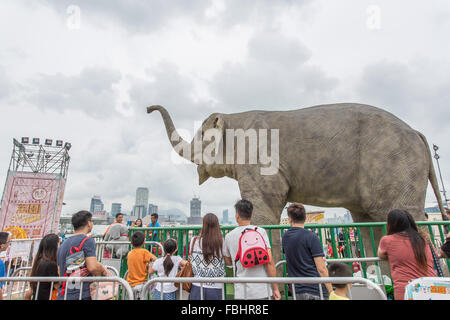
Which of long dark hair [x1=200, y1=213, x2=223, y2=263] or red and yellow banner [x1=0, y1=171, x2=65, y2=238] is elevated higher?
red and yellow banner [x1=0, y1=171, x2=65, y2=238]

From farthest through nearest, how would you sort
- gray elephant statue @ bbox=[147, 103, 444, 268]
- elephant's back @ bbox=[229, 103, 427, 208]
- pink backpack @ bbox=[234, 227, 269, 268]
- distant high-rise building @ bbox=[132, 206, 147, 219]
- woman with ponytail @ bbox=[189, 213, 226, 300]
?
distant high-rise building @ bbox=[132, 206, 147, 219] < elephant's back @ bbox=[229, 103, 427, 208] < gray elephant statue @ bbox=[147, 103, 444, 268] < woman with ponytail @ bbox=[189, 213, 226, 300] < pink backpack @ bbox=[234, 227, 269, 268]

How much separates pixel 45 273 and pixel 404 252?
3.83 metres

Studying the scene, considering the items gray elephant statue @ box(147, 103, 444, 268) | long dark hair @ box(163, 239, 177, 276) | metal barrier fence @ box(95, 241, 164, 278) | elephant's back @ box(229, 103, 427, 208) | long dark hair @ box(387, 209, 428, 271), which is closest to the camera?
long dark hair @ box(387, 209, 428, 271)

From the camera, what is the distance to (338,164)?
535 cm

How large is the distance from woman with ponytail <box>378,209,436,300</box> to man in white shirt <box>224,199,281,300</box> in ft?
3.86

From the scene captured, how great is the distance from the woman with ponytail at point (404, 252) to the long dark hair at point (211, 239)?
174 cm

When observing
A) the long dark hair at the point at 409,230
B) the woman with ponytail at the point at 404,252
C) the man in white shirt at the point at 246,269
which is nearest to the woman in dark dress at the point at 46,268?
the man in white shirt at the point at 246,269

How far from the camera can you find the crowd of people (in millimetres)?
2789

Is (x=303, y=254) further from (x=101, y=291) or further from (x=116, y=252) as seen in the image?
(x=116, y=252)

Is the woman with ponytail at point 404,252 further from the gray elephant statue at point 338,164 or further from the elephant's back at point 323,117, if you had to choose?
the elephant's back at point 323,117

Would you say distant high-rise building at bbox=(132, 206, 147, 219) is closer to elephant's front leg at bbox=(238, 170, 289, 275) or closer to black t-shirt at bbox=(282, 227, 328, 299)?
elephant's front leg at bbox=(238, 170, 289, 275)

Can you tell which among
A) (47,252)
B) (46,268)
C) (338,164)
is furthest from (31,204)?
(338,164)

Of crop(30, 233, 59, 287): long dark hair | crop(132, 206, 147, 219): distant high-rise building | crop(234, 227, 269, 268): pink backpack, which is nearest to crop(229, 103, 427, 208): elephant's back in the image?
crop(234, 227, 269, 268): pink backpack
